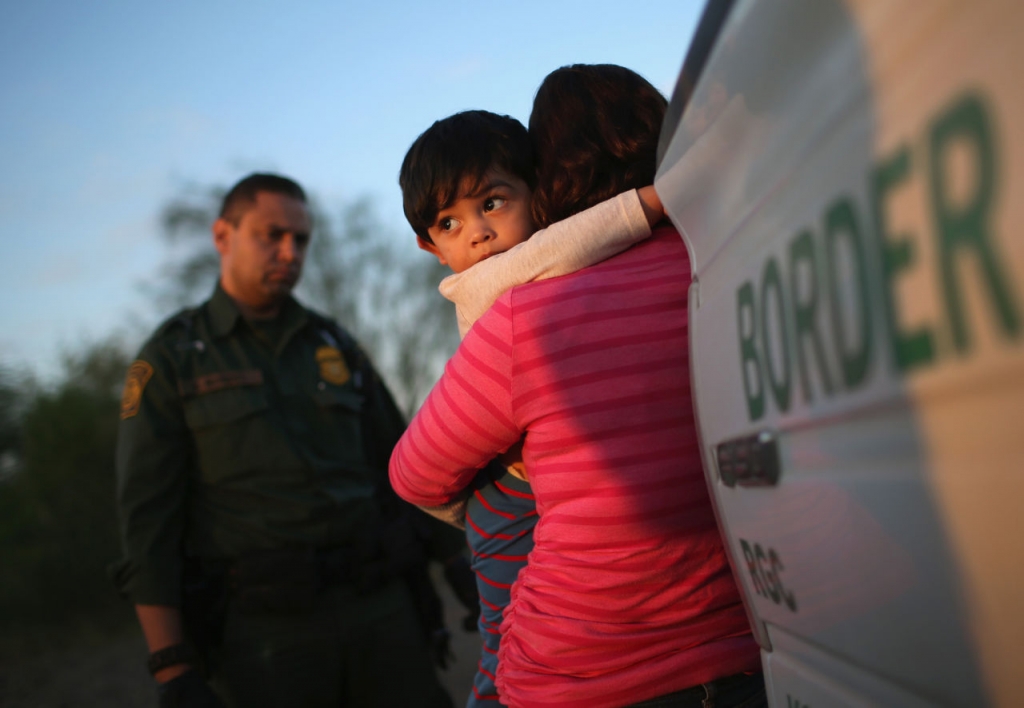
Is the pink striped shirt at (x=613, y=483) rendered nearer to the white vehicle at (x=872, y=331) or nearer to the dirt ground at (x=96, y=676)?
the white vehicle at (x=872, y=331)

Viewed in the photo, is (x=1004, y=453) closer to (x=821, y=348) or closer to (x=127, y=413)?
(x=821, y=348)

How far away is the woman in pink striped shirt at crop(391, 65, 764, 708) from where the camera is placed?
1.32 meters

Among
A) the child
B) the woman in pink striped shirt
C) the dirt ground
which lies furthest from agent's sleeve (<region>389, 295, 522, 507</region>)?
the dirt ground

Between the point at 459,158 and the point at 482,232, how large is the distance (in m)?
0.17

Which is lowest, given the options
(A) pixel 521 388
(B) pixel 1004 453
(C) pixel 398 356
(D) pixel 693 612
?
(D) pixel 693 612

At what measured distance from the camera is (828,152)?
0.78 metres

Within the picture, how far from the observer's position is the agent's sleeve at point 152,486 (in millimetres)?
2867

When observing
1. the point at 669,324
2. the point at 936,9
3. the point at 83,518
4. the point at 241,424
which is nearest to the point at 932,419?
the point at 936,9

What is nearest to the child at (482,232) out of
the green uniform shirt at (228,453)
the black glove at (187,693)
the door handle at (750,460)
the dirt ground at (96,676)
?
the door handle at (750,460)

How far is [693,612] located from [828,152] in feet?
2.74

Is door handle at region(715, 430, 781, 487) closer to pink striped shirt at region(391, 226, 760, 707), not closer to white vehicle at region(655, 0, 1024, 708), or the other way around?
white vehicle at region(655, 0, 1024, 708)

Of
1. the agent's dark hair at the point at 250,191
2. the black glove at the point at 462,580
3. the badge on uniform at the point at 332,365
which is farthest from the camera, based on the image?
the agent's dark hair at the point at 250,191

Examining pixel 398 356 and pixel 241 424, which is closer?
pixel 241 424

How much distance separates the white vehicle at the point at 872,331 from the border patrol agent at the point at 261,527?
222cm
